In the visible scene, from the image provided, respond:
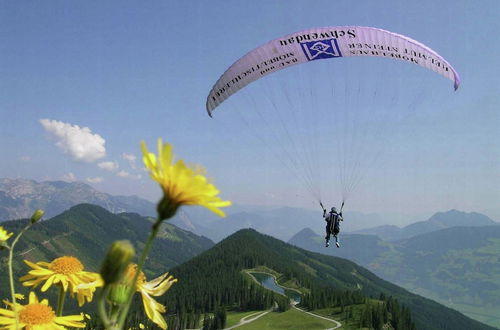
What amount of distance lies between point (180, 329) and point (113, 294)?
540ft

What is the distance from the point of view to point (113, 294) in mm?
2225

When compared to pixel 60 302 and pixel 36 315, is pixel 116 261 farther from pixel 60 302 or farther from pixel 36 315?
pixel 36 315

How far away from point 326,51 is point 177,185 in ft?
71.7

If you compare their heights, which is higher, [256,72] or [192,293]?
[256,72]

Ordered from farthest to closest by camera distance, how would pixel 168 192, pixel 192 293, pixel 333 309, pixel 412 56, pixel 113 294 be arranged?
pixel 192 293, pixel 333 309, pixel 412 56, pixel 113 294, pixel 168 192

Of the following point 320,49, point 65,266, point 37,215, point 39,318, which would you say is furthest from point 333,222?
point 37,215

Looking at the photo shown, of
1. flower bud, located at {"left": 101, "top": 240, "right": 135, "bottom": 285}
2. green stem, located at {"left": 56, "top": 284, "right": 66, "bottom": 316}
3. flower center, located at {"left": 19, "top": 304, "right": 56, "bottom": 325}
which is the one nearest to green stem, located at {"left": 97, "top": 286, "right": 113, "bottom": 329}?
flower bud, located at {"left": 101, "top": 240, "right": 135, "bottom": 285}

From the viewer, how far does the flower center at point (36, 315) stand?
11.4 ft

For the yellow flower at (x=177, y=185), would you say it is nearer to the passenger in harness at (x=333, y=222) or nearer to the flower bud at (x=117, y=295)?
the flower bud at (x=117, y=295)

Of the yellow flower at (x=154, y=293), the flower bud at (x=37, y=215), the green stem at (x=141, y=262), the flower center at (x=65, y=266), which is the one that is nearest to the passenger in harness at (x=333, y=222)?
the flower center at (x=65, y=266)

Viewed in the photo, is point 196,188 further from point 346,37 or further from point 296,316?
point 296,316

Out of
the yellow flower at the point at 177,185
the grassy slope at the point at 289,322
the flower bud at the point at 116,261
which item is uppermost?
the yellow flower at the point at 177,185

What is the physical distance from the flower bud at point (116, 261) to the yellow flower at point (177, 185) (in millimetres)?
226

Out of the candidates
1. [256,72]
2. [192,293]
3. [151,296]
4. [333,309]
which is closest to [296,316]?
[333,309]
